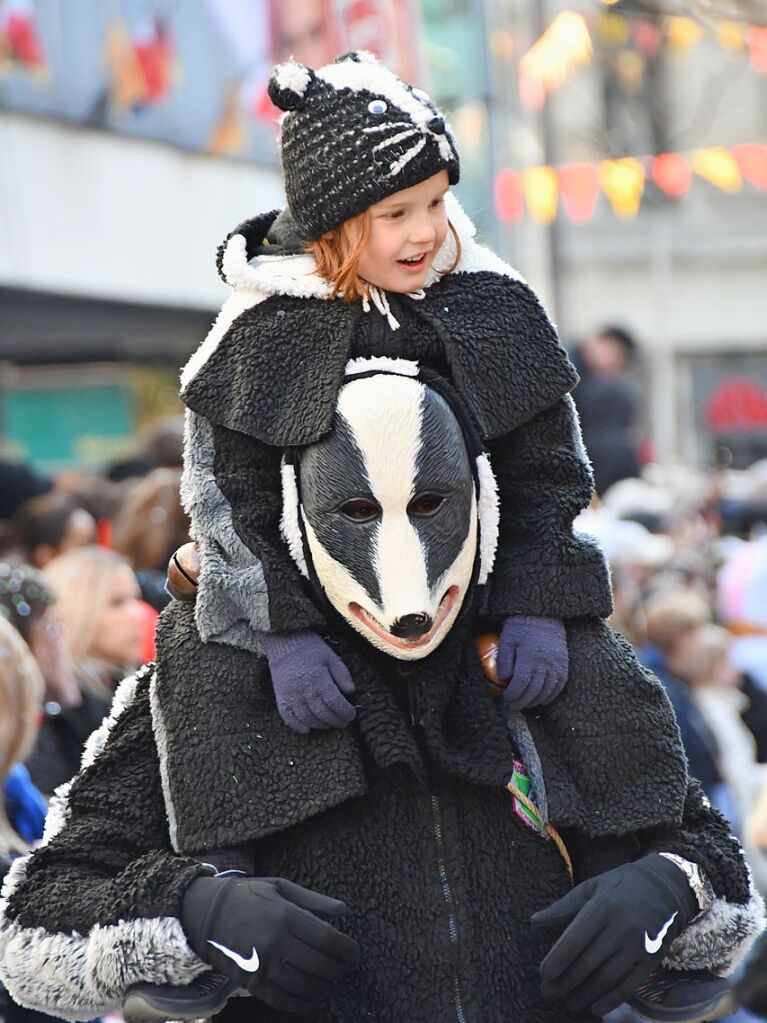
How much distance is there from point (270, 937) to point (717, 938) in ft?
1.96

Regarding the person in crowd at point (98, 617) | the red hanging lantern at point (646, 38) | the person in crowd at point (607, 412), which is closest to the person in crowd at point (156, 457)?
the person in crowd at point (98, 617)

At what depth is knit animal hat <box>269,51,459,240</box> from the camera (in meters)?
2.15

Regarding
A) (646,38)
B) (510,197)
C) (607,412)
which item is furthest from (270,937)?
(646,38)

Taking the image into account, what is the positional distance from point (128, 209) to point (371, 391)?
944 centimetres

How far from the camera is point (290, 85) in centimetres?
217

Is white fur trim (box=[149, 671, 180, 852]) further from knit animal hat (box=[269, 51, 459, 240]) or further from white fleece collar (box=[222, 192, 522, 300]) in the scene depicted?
knit animal hat (box=[269, 51, 459, 240])

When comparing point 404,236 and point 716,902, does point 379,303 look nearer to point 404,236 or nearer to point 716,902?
point 404,236

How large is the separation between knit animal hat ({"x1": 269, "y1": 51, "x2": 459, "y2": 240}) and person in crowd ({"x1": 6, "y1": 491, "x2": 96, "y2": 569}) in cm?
380

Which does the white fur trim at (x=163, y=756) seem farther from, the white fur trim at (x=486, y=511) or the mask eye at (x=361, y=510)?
the white fur trim at (x=486, y=511)

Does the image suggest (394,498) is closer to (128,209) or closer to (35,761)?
(35,761)

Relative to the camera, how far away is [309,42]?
500 inches

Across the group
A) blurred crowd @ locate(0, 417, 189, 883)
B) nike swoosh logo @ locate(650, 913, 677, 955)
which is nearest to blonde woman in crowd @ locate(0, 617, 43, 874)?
blurred crowd @ locate(0, 417, 189, 883)

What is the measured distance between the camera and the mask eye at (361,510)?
2.16m

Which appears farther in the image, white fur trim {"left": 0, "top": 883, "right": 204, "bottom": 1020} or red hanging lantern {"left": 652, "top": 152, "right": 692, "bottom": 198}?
red hanging lantern {"left": 652, "top": 152, "right": 692, "bottom": 198}
